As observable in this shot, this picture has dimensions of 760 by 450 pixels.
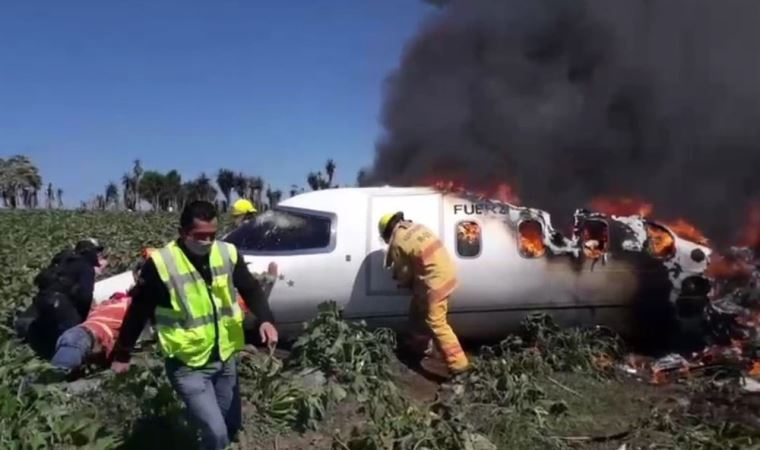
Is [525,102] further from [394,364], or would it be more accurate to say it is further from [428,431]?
[428,431]

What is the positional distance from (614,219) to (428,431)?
176 inches

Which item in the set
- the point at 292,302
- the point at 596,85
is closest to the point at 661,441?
the point at 292,302

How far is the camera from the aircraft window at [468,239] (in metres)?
9.48

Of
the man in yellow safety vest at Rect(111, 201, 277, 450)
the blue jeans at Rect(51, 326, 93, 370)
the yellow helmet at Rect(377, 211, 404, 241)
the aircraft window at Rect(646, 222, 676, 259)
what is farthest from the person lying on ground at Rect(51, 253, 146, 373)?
the aircraft window at Rect(646, 222, 676, 259)

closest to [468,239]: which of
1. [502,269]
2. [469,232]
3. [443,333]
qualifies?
[469,232]

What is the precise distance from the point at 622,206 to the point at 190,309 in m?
6.38

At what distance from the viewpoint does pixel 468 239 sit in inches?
375

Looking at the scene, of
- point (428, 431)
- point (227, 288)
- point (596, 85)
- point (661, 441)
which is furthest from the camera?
point (596, 85)

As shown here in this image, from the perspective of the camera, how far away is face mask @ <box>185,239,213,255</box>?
5.30 m

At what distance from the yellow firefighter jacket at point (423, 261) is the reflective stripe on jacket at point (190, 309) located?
12.5 feet

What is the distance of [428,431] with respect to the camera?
6137 millimetres

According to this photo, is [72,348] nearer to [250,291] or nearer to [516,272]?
[250,291]

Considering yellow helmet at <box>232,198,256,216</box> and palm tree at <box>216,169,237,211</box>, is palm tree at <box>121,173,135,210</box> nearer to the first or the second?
palm tree at <box>216,169,237,211</box>

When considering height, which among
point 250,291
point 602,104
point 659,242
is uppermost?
point 602,104
